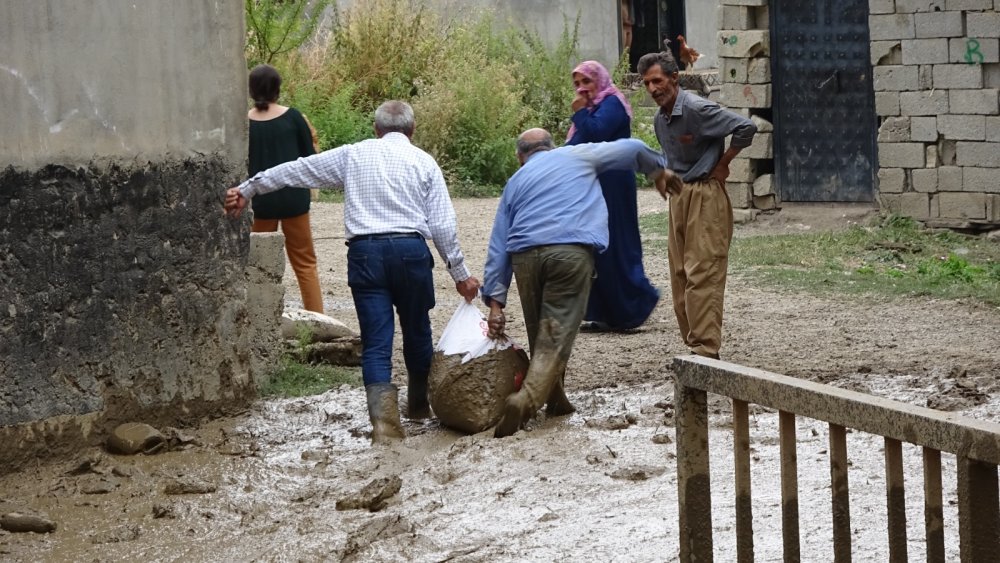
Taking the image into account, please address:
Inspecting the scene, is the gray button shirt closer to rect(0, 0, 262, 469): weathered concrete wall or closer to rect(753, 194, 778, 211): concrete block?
rect(0, 0, 262, 469): weathered concrete wall

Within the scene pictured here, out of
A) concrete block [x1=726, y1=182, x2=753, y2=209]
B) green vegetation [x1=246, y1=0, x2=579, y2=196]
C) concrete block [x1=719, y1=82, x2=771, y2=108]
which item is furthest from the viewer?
green vegetation [x1=246, y1=0, x2=579, y2=196]

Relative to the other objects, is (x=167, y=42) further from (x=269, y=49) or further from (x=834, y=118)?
Result: (x=269, y=49)

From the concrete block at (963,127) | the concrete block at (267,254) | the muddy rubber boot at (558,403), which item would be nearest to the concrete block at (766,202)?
the concrete block at (963,127)

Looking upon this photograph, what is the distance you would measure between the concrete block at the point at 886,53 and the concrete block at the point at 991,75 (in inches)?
29.0

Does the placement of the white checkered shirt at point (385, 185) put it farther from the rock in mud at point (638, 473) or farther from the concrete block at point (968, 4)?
the concrete block at point (968, 4)

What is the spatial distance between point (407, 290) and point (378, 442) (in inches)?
26.8

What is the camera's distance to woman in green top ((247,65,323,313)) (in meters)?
7.82

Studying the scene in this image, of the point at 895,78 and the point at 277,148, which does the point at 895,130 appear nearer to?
the point at 895,78

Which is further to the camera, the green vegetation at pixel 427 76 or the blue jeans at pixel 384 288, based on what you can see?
the green vegetation at pixel 427 76

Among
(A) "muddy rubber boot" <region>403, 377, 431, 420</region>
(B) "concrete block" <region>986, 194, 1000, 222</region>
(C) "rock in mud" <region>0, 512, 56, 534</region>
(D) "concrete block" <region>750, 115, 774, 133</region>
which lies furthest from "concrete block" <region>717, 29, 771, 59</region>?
(C) "rock in mud" <region>0, 512, 56, 534</region>

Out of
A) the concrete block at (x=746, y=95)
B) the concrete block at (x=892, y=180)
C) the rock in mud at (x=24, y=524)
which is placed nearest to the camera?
the rock in mud at (x=24, y=524)

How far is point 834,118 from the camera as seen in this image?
43.0 ft

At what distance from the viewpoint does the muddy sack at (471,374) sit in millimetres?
6047

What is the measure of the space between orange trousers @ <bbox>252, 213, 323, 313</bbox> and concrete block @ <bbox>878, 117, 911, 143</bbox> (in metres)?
6.40
